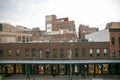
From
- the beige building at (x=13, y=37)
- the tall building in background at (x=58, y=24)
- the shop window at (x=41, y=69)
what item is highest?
the tall building in background at (x=58, y=24)

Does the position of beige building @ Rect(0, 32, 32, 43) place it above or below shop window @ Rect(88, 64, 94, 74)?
above

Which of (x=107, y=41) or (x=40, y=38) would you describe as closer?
(x=107, y=41)

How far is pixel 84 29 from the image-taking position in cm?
10356

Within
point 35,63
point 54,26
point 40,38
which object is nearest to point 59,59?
point 35,63

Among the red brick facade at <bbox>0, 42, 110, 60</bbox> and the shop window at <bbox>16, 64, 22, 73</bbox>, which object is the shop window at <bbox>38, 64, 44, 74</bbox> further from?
the shop window at <bbox>16, 64, 22, 73</bbox>

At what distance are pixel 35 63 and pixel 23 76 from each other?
409 cm

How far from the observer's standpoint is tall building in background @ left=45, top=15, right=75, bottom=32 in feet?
392

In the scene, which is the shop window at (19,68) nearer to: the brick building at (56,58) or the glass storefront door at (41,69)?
the brick building at (56,58)

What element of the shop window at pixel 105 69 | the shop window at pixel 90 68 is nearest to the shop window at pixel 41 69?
the shop window at pixel 90 68

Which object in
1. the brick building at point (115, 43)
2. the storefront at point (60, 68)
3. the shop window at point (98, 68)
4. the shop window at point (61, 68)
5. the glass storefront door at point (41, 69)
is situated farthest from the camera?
the glass storefront door at point (41, 69)

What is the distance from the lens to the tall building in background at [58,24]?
119544mm

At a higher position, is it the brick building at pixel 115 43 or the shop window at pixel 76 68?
the brick building at pixel 115 43

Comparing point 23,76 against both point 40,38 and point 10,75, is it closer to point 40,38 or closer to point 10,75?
point 10,75

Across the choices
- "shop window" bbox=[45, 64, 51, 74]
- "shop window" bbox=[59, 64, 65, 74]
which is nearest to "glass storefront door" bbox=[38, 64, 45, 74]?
"shop window" bbox=[45, 64, 51, 74]
